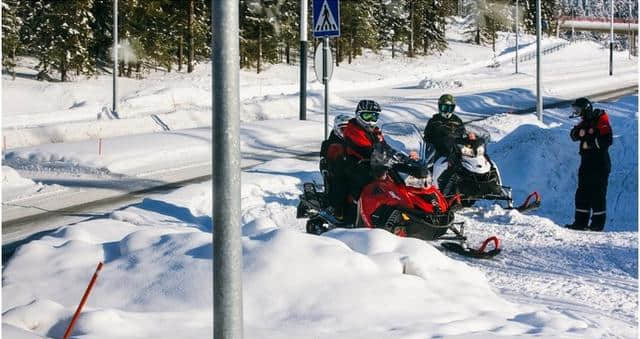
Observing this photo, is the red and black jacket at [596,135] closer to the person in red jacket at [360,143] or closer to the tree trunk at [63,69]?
the person in red jacket at [360,143]

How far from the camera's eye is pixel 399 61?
7081cm

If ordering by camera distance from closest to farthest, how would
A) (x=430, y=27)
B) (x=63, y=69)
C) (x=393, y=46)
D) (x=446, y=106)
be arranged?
(x=446, y=106) < (x=63, y=69) < (x=393, y=46) < (x=430, y=27)

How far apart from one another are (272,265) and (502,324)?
1.62m

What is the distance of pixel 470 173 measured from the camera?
11.2 meters

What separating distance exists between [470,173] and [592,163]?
5.58ft

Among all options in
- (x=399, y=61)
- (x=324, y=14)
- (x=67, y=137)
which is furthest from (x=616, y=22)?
(x=324, y=14)

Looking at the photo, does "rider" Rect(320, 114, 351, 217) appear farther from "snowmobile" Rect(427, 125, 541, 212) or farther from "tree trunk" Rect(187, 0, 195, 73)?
"tree trunk" Rect(187, 0, 195, 73)

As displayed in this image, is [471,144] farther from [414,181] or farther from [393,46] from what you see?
[393,46]

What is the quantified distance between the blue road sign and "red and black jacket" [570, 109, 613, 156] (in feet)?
11.9

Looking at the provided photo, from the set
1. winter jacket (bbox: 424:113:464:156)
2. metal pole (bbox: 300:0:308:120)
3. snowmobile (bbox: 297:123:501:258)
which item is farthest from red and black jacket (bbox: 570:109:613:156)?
metal pole (bbox: 300:0:308:120)

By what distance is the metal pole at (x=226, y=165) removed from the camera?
254 centimetres

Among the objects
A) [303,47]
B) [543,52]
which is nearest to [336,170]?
[303,47]

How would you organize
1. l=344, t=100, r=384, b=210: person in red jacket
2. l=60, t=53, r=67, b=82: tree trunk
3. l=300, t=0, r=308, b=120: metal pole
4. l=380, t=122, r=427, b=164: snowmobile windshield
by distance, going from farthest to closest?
l=60, t=53, r=67, b=82: tree trunk, l=300, t=0, r=308, b=120: metal pole, l=380, t=122, r=427, b=164: snowmobile windshield, l=344, t=100, r=384, b=210: person in red jacket

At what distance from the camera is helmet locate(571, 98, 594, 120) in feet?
32.6
